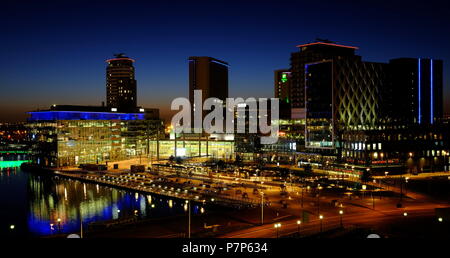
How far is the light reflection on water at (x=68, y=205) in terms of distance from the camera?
48019 millimetres

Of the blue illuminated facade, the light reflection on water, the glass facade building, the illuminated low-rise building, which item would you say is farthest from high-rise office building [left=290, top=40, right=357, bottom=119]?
the light reflection on water

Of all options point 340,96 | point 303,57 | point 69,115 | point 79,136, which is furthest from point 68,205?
point 303,57

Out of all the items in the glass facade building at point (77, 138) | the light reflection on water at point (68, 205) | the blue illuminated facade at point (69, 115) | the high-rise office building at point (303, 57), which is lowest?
the light reflection on water at point (68, 205)

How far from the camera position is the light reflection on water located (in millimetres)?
48019

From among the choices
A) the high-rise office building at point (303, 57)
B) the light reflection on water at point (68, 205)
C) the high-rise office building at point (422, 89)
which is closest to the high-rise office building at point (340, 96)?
the high-rise office building at point (422, 89)

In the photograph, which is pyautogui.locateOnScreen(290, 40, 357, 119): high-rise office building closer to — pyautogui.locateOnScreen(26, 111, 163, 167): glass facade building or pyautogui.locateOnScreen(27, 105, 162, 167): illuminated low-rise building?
pyautogui.locateOnScreen(27, 105, 162, 167): illuminated low-rise building

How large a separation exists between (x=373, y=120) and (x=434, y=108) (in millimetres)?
15068

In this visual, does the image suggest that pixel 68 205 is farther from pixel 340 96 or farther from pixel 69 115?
pixel 340 96

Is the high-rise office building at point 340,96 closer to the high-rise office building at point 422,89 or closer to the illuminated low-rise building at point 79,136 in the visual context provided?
the high-rise office building at point 422,89

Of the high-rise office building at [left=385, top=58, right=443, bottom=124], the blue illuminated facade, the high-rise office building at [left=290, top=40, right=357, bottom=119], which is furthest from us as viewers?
the high-rise office building at [left=290, top=40, right=357, bottom=119]

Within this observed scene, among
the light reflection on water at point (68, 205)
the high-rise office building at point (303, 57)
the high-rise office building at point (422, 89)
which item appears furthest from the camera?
the high-rise office building at point (303, 57)

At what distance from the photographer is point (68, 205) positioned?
58406mm

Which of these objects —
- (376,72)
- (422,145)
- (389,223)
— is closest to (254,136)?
(376,72)
